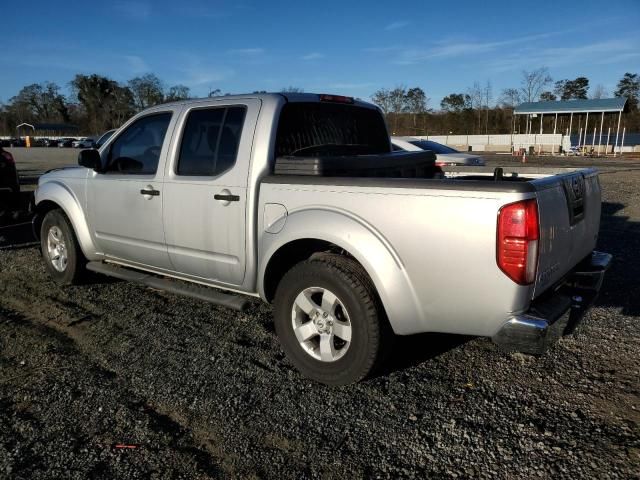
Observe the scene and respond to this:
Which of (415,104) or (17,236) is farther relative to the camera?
(415,104)

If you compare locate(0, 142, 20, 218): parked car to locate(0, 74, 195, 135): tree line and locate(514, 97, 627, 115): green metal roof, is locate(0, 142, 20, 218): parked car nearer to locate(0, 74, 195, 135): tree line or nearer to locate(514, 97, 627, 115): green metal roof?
locate(514, 97, 627, 115): green metal roof

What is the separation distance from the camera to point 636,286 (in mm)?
5691

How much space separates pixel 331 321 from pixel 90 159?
2.97 metres

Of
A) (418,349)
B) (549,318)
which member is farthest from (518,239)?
(418,349)

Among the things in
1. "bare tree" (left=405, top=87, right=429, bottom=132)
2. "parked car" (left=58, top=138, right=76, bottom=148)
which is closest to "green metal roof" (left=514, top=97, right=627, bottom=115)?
"bare tree" (left=405, top=87, right=429, bottom=132)

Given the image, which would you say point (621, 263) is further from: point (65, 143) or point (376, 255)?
point (65, 143)

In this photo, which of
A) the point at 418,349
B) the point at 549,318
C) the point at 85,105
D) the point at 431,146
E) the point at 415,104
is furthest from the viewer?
the point at 85,105

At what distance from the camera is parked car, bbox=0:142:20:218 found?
8930mm

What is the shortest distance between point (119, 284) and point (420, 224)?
4.04 metres

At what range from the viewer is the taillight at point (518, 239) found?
2854 millimetres

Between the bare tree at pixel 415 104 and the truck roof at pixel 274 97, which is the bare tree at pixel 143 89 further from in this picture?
the truck roof at pixel 274 97

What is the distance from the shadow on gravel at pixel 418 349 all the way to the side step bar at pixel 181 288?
116cm

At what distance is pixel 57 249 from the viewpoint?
5914mm

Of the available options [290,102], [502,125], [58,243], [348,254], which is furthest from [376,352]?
[502,125]
